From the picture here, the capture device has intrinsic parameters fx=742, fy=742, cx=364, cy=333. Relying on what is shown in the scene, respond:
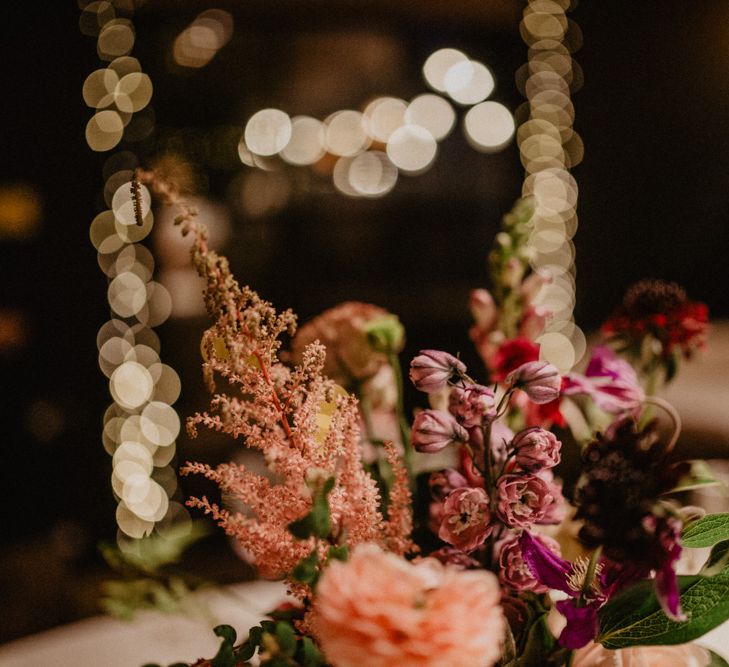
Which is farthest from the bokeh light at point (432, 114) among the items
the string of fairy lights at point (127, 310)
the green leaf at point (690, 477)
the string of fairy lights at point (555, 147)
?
the green leaf at point (690, 477)

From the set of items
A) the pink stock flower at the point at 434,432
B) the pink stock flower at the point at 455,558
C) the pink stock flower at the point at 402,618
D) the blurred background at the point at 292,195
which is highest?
the blurred background at the point at 292,195

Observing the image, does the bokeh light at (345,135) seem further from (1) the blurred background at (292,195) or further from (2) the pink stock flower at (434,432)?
(2) the pink stock flower at (434,432)

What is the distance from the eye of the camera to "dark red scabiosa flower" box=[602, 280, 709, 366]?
79cm

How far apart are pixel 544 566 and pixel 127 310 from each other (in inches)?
98.7

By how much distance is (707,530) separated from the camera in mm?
528

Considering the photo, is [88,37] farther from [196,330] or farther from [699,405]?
[699,405]

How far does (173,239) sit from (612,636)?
8.77ft

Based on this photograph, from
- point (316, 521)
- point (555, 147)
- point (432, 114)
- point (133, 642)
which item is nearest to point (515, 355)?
point (316, 521)

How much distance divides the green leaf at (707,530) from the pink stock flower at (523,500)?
4.6 inches

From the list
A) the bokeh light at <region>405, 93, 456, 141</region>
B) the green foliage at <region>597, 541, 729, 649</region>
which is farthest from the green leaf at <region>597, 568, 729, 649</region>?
the bokeh light at <region>405, 93, 456, 141</region>

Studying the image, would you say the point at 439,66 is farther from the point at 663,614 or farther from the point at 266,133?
the point at 663,614

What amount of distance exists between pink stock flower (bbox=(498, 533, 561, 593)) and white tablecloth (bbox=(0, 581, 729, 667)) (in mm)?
507

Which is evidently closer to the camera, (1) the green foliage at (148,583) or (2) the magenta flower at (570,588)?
(2) the magenta flower at (570,588)

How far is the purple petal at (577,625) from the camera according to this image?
479 millimetres
